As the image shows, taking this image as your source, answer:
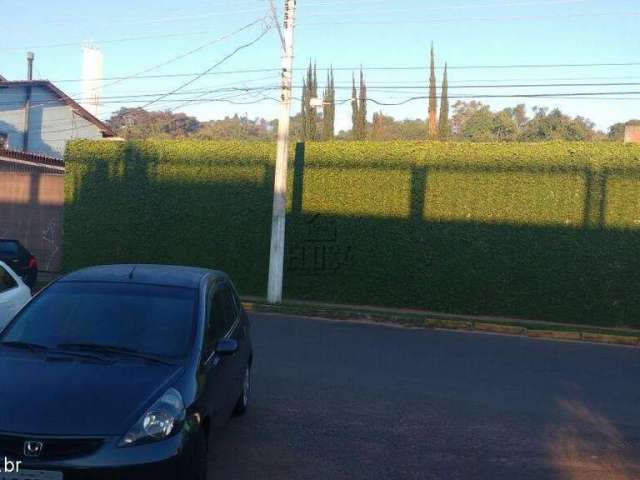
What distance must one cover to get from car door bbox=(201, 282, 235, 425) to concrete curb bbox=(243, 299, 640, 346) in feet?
33.5

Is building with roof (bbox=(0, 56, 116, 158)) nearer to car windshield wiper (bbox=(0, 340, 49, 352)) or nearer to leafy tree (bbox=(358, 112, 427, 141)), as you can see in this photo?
leafy tree (bbox=(358, 112, 427, 141))

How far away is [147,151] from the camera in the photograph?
21.2 m

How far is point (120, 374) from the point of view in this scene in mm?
5148

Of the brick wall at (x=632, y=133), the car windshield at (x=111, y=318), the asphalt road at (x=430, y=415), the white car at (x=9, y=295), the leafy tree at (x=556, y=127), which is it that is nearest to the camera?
the car windshield at (x=111, y=318)

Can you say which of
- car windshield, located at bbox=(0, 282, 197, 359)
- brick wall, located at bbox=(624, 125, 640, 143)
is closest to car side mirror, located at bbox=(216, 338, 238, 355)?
car windshield, located at bbox=(0, 282, 197, 359)

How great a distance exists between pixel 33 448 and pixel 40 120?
119 ft

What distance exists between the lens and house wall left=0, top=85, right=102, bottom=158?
36.8m

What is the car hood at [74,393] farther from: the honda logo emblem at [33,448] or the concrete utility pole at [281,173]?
the concrete utility pole at [281,173]

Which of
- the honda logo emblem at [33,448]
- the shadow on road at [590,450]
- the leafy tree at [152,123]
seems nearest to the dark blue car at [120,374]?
the honda logo emblem at [33,448]

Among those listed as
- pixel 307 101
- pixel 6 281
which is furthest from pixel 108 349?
pixel 307 101

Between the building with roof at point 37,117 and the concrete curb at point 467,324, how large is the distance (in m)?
23.6

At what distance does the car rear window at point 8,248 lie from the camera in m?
17.3

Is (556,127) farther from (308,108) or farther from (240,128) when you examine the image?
(240,128)

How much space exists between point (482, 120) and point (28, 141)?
3419cm
